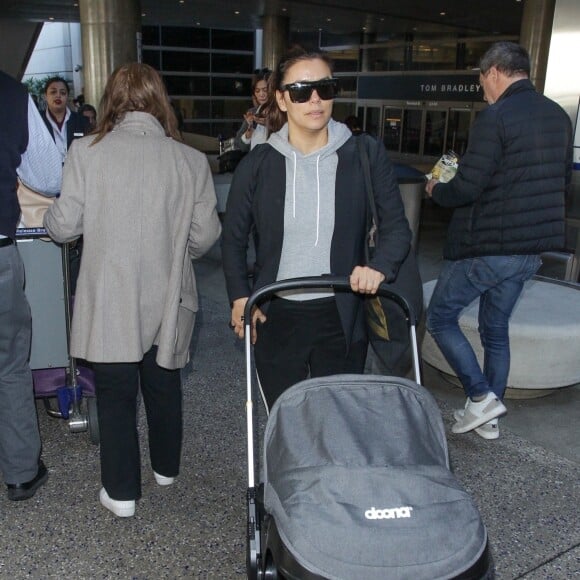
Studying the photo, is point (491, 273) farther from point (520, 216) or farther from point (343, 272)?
point (343, 272)

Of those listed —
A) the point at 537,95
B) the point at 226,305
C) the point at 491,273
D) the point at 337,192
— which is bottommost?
the point at 226,305

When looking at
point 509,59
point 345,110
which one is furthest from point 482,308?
point 345,110

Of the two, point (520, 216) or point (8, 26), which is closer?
point (520, 216)

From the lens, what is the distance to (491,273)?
361 centimetres

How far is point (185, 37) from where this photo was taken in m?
36.4

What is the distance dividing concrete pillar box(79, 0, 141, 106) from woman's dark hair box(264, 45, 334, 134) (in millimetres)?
12795

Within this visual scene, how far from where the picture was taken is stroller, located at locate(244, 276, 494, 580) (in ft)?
5.45

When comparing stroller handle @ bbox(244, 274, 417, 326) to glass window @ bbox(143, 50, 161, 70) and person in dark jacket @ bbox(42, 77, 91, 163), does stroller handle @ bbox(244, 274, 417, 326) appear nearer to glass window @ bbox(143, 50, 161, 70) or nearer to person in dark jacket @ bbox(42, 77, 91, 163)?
person in dark jacket @ bbox(42, 77, 91, 163)

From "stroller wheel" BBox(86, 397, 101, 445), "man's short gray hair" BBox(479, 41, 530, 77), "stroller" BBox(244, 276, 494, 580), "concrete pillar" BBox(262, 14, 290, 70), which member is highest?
"concrete pillar" BBox(262, 14, 290, 70)

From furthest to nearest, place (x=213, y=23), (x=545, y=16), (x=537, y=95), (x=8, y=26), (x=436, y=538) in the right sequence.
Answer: (x=8, y=26) → (x=213, y=23) → (x=545, y=16) → (x=537, y=95) → (x=436, y=538)

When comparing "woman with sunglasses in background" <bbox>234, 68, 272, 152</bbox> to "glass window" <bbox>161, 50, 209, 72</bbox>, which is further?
"glass window" <bbox>161, 50, 209, 72</bbox>

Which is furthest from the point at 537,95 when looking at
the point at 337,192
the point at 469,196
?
the point at 337,192

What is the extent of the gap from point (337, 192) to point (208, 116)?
3681 centimetres

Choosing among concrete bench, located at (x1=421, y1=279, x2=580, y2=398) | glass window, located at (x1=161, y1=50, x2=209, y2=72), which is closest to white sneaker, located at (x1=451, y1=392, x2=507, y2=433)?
concrete bench, located at (x1=421, y1=279, x2=580, y2=398)
